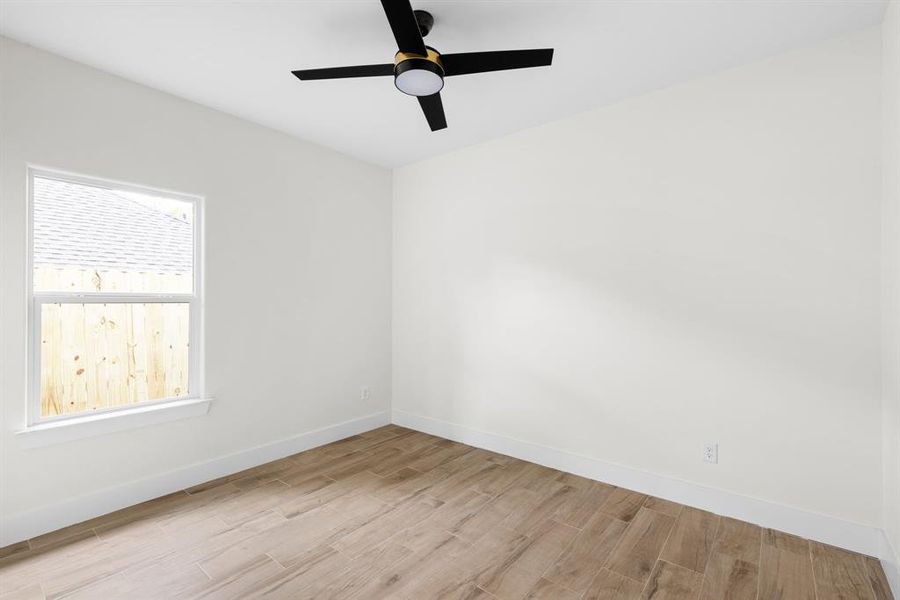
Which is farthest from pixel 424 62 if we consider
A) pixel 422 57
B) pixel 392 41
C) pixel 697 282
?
pixel 697 282

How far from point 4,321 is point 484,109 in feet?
10.2

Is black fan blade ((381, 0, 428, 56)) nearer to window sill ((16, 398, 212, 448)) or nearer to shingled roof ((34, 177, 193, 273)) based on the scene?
shingled roof ((34, 177, 193, 273))

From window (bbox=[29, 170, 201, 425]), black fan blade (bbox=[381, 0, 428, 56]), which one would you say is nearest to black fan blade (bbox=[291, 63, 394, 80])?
black fan blade (bbox=[381, 0, 428, 56])

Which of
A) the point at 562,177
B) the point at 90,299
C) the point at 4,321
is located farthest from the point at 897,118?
the point at 4,321

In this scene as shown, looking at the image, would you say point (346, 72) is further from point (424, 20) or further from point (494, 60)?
point (494, 60)

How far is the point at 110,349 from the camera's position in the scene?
2.62 metres

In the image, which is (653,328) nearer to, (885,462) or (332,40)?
(885,462)

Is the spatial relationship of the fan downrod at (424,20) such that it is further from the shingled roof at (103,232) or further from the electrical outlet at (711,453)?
the electrical outlet at (711,453)

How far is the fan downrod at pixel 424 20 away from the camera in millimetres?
2010

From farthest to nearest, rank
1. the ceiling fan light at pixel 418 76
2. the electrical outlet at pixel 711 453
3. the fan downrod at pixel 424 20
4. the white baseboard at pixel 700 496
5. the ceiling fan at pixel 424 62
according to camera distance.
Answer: the electrical outlet at pixel 711 453 → the white baseboard at pixel 700 496 → the fan downrod at pixel 424 20 → the ceiling fan light at pixel 418 76 → the ceiling fan at pixel 424 62

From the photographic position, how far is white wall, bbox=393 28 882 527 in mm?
2213

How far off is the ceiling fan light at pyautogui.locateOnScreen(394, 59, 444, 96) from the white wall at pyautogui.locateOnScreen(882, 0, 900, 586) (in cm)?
203

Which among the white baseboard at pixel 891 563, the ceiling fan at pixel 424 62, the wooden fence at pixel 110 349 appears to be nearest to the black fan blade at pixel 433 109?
the ceiling fan at pixel 424 62

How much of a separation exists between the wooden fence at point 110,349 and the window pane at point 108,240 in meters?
0.01
